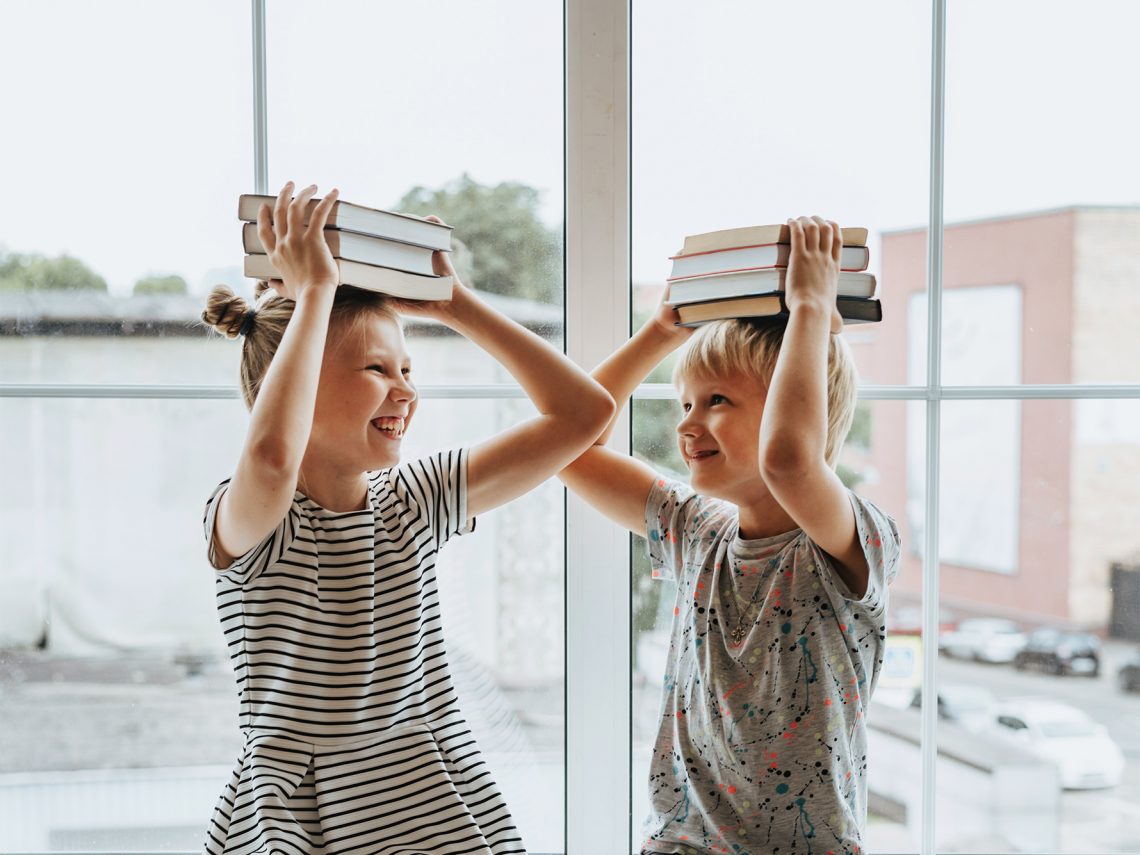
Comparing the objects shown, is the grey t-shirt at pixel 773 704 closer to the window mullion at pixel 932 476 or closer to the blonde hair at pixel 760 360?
the blonde hair at pixel 760 360

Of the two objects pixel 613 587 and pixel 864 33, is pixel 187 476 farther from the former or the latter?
pixel 864 33

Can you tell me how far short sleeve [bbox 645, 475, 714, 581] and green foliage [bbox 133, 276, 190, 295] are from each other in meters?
0.80

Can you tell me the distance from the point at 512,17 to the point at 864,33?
1.87 ft

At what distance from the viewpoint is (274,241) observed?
116 cm

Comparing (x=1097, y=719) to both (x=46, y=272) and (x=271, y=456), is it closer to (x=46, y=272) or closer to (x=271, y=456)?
(x=271, y=456)

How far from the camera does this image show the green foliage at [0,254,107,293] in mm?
1487

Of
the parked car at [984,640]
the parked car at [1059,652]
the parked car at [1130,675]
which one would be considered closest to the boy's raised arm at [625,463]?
the parked car at [984,640]

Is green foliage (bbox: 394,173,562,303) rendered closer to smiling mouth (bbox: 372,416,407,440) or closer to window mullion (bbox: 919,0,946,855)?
smiling mouth (bbox: 372,416,407,440)

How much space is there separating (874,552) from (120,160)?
1263 mm

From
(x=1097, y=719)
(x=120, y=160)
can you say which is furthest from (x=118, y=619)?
(x=1097, y=719)

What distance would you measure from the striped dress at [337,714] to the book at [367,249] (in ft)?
1.07

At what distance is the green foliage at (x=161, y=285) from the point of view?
4.87ft

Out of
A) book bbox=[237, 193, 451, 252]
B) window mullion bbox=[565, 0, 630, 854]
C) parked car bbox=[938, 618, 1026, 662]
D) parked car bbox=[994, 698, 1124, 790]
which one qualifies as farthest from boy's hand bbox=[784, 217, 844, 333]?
parked car bbox=[994, 698, 1124, 790]

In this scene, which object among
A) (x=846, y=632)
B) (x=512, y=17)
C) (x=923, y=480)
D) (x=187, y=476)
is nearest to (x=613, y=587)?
(x=846, y=632)
